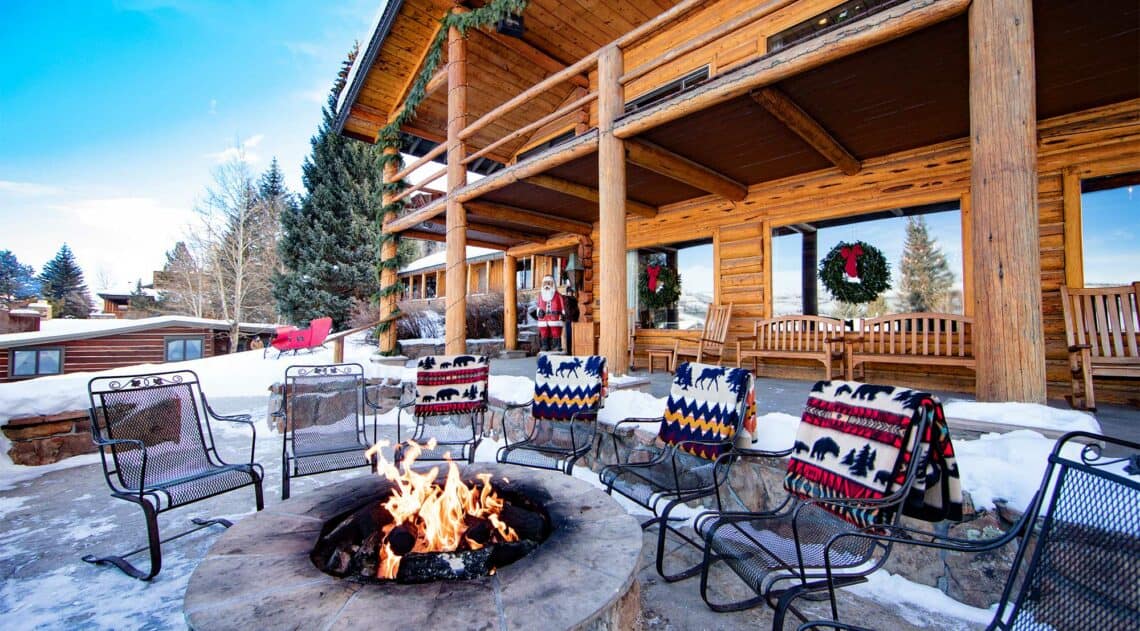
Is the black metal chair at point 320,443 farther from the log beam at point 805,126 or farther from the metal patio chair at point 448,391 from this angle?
the log beam at point 805,126

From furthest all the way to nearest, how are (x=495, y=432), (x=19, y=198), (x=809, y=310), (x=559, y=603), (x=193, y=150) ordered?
1. (x=19, y=198)
2. (x=193, y=150)
3. (x=809, y=310)
4. (x=495, y=432)
5. (x=559, y=603)

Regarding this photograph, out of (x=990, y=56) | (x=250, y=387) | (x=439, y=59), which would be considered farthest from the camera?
(x=250, y=387)

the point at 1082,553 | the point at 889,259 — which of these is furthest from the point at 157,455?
the point at 889,259

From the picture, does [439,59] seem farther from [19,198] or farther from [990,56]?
[19,198]

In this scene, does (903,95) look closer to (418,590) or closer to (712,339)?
(712,339)

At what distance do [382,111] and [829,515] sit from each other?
948 cm

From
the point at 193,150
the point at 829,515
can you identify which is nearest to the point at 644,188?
the point at 829,515

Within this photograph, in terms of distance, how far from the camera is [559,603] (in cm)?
131

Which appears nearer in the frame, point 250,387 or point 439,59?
point 439,59

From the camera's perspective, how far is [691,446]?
2.84 meters

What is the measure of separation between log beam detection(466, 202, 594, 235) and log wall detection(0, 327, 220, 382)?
13.9 meters

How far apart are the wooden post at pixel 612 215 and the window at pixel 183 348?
16642mm

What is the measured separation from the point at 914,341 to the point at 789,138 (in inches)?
95.0

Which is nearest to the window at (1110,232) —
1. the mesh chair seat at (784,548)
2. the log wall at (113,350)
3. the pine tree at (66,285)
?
the mesh chair seat at (784,548)
